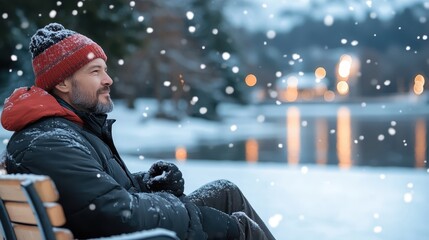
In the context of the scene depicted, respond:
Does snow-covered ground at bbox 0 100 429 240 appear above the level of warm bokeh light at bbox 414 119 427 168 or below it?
above

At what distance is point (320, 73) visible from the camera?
78750mm

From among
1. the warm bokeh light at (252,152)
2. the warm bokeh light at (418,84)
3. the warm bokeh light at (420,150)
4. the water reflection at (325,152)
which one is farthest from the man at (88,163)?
the warm bokeh light at (418,84)

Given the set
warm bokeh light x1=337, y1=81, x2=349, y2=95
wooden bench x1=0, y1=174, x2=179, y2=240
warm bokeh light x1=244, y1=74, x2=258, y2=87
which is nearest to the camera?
wooden bench x1=0, y1=174, x2=179, y2=240

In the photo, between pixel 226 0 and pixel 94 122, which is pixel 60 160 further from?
pixel 226 0

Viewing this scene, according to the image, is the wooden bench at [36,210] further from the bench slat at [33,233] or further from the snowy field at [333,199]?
the snowy field at [333,199]

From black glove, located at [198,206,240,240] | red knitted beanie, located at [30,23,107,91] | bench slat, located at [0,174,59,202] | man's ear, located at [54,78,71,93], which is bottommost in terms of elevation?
black glove, located at [198,206,240,240]

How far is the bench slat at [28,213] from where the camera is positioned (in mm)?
2158

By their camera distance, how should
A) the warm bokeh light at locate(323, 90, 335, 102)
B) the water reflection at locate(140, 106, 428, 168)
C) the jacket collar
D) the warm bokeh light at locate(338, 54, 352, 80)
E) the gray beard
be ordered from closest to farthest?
the jacket collar → the gray beard → the water reflection at locate(140, 106, 428, 168) → the warm bokeh light at locate(338, 54, 352, 80) → the warm bokeh light at locate(323, 90, 335, 102)

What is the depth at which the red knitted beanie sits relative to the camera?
9.79 feet

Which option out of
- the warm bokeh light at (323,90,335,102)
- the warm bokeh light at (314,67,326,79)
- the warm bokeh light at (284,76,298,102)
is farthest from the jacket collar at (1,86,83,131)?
the warm bokeh light at (284,76,298,102)

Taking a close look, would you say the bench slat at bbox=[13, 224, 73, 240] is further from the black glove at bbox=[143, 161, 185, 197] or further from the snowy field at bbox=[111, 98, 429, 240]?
the snowy field at bbox=[111, 98, 429, 240]

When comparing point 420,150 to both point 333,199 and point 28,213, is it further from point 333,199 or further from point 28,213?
point 28,213

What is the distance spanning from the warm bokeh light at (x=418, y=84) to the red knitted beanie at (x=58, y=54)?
65977 mm

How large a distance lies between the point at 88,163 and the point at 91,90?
1.93ft
